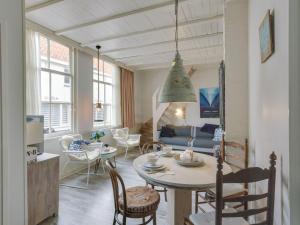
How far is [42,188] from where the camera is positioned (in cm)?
225

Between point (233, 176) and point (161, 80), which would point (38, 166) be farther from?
point (161, 80)

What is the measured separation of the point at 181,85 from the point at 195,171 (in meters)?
0.94

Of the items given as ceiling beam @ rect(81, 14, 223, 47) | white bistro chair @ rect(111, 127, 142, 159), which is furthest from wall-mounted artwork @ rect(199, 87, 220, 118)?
ceiling beam @ rect(81, 14, 223, 47)

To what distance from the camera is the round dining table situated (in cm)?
154

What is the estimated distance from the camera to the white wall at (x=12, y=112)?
4.94 ft

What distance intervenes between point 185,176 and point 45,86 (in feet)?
10.7

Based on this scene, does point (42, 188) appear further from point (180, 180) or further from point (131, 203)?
point (180, 180)

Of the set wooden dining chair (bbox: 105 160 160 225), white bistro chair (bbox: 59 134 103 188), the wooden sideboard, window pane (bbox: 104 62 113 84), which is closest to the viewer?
wooden dining chair (bbox: 105 160 160 225)

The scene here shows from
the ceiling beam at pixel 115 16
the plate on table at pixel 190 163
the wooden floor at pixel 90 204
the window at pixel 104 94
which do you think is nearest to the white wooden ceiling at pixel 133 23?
the ceiling beam at pixel 115 16

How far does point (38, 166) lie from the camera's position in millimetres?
2193

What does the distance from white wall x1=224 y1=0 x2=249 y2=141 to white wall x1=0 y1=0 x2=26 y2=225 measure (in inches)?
97.9

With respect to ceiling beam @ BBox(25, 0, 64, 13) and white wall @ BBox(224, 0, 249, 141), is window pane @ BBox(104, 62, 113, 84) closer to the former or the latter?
ceiling beam @ BBox(25, 0, 64, 13)
